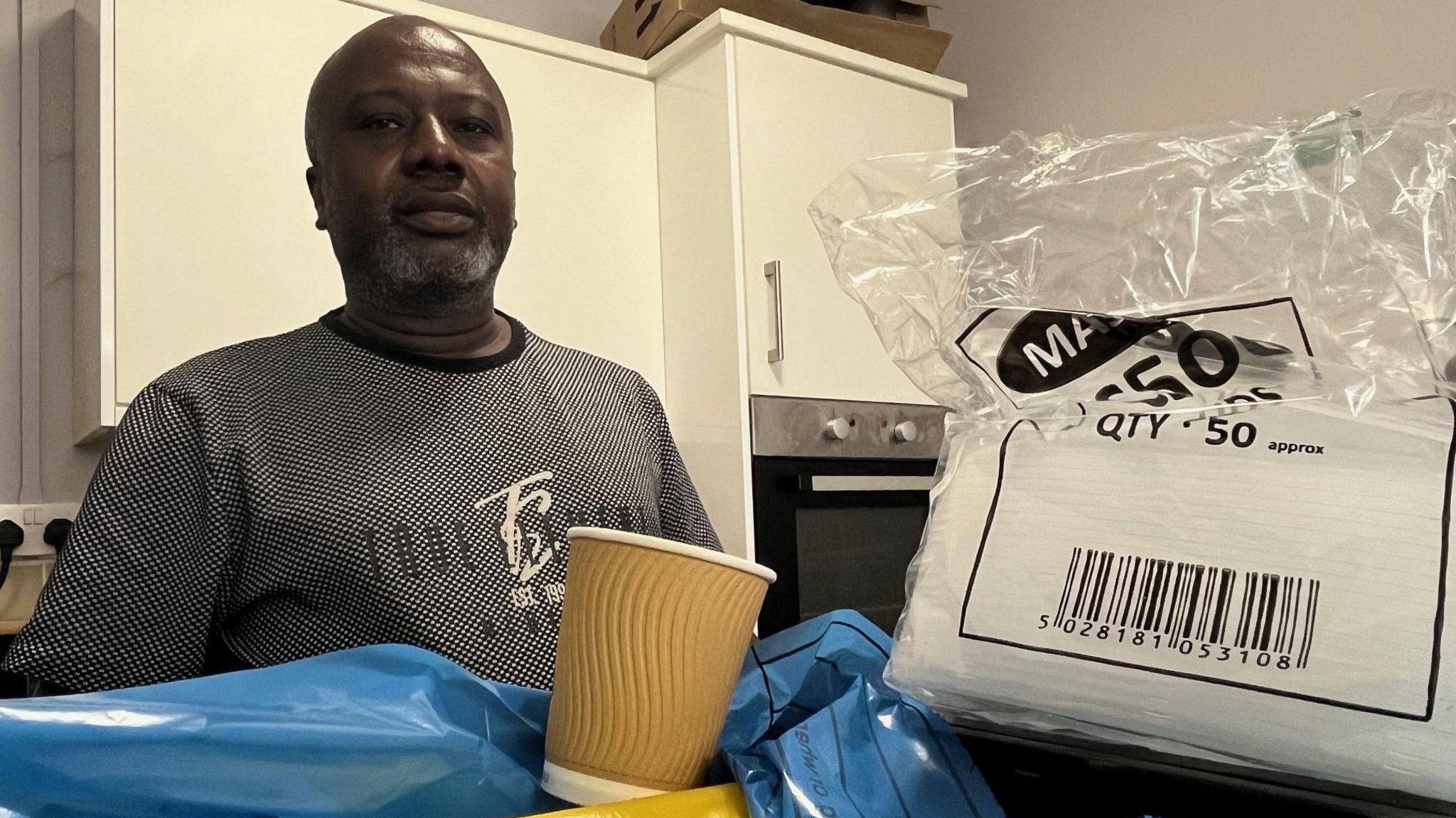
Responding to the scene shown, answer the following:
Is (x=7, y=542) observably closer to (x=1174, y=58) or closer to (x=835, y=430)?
(x=835, y=430)

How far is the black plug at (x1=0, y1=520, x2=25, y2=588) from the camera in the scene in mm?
1470

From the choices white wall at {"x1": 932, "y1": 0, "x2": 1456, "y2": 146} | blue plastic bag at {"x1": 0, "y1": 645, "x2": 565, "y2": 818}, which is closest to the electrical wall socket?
blue plastic bag at {"x1": 0, "y1": 645, "x2": 565, "y2": 818}

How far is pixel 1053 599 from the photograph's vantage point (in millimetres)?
335

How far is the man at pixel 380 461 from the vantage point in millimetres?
660

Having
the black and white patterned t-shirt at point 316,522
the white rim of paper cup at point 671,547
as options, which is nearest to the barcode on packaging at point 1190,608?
the white rim of paper cup at point 671,547

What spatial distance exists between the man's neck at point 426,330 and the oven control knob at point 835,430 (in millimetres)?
855

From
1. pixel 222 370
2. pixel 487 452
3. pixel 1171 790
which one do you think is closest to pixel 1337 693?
pixel 1171 790

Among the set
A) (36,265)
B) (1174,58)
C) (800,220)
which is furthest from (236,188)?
(1174,58)

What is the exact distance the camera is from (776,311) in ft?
5.43

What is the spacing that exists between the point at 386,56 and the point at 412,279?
20 cm

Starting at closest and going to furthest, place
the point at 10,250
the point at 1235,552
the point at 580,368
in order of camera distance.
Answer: the point at 1235,552
the point at 580,368
the point at 10,250

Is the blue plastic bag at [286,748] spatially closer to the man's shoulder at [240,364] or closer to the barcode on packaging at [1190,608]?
the barcode on packaging at [1190,608]

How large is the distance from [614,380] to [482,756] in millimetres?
642

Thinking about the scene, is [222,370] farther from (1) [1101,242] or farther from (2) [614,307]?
(2) [614,307]
